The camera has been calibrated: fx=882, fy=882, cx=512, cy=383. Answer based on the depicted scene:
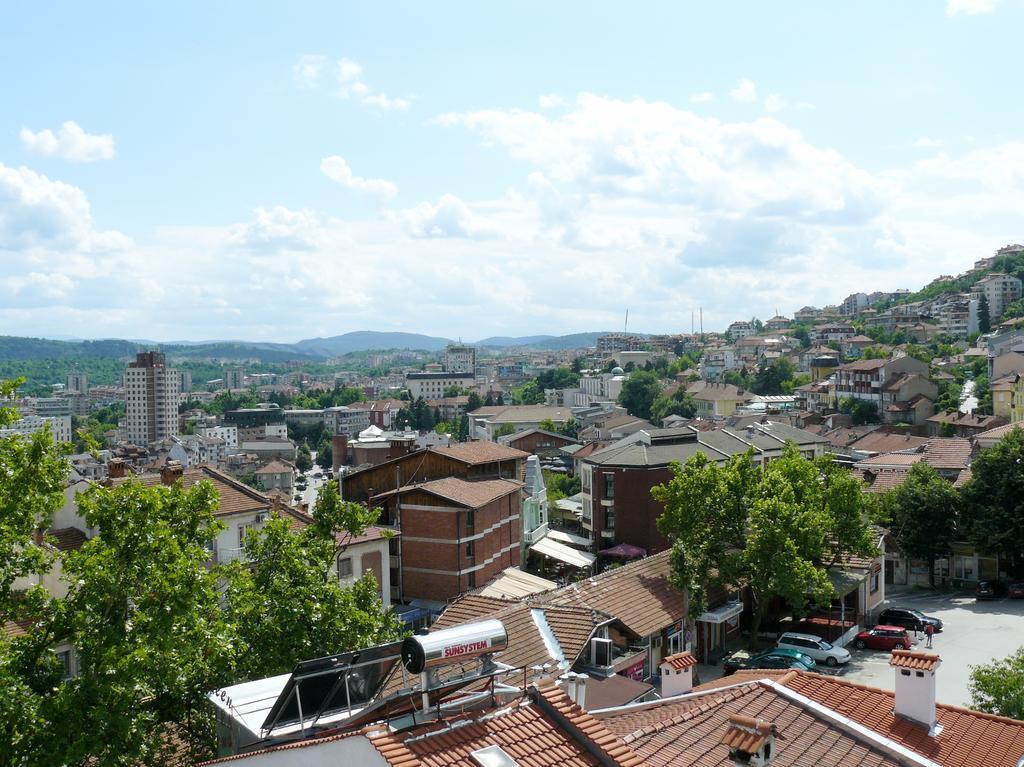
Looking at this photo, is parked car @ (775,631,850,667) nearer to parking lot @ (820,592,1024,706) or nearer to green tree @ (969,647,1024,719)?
parking lot @ (820,592,1024,706)

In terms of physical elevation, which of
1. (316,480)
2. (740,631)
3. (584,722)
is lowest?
(316,480)

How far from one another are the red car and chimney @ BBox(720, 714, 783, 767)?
2550 cm

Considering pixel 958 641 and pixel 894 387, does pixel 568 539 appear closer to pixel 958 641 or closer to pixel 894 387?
pixel 958 641

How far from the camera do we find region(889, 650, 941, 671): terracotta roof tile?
37.4ft

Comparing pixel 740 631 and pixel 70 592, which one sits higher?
pixel 70 592

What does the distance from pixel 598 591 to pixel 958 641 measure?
15310mm

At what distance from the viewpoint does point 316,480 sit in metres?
128

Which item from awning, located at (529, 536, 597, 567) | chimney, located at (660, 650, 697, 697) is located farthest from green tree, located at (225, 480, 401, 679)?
awning, located at (529, 536, 597, 567)

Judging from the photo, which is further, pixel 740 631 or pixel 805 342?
pixel 805 342

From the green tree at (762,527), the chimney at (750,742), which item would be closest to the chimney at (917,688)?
the chimney at (750,742)

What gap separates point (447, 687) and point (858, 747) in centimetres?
542

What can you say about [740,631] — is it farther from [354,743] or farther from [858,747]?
[354,743]

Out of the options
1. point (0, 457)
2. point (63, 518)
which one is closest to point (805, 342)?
point (63, 518)

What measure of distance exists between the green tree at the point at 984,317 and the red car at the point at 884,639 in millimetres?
110376
